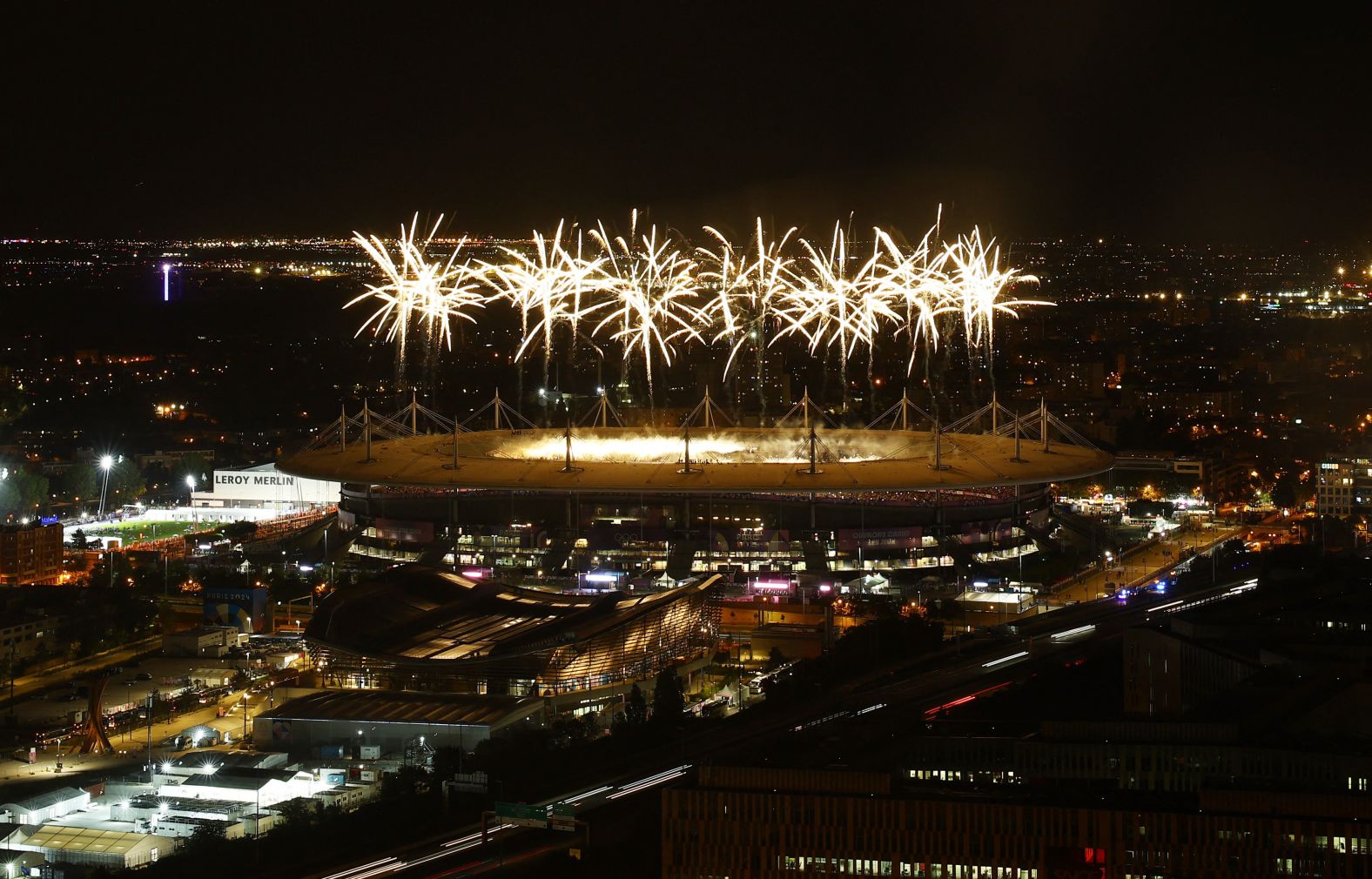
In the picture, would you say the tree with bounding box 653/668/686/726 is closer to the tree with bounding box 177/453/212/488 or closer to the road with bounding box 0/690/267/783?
the road with bounding box 0/690/267/783

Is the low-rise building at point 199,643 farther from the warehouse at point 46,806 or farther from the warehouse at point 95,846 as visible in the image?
the warehouse at point 95,846

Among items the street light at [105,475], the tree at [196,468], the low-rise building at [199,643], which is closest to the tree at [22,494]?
the street light at [105,475]

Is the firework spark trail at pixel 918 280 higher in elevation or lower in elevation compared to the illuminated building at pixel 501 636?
higher

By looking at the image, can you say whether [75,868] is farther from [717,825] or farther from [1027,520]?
[1027,520]

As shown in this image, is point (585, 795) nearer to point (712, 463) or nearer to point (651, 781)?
point (651, 781)

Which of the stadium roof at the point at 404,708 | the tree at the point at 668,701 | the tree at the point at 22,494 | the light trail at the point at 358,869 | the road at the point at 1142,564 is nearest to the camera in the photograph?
the light trail at the point at 358,869
